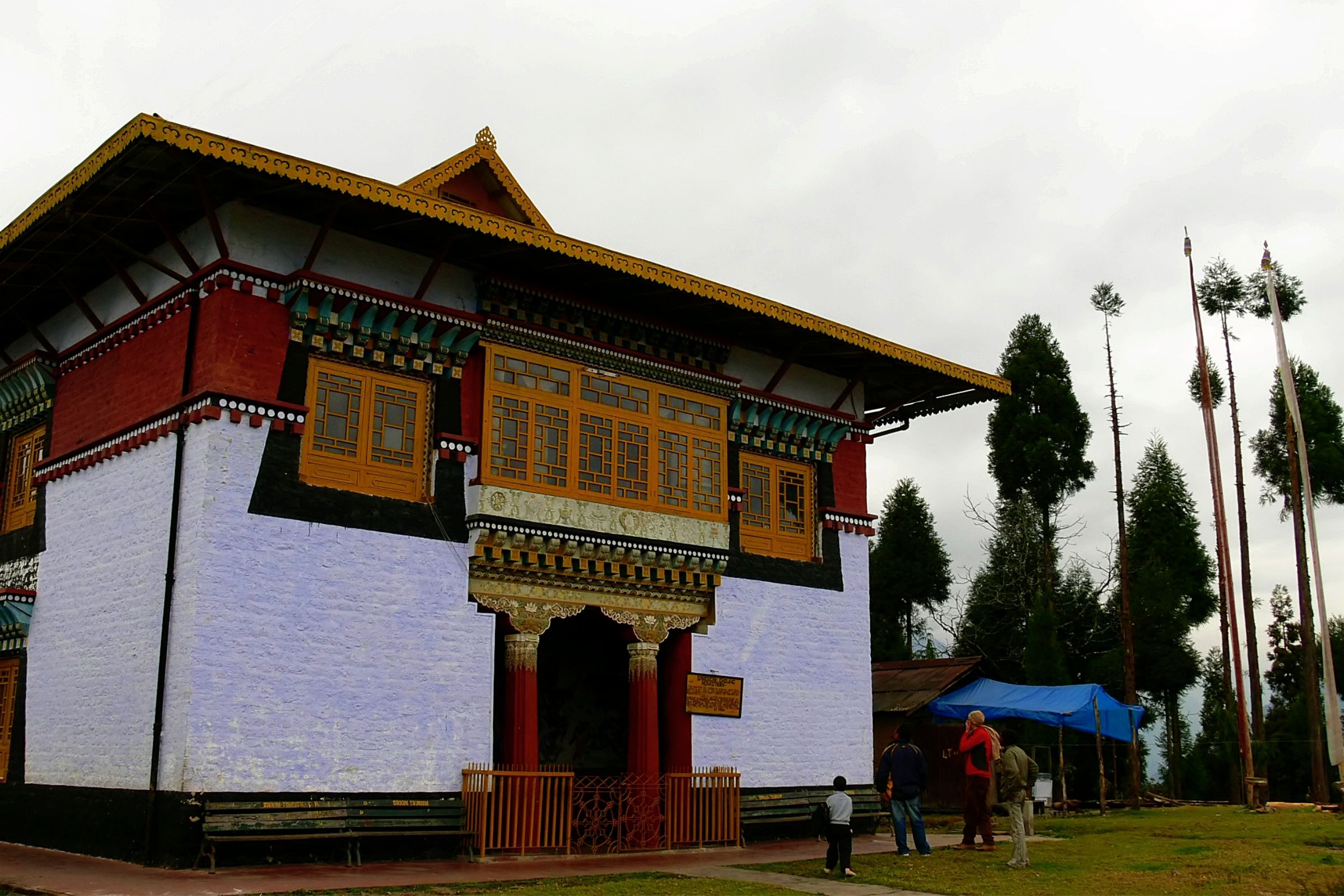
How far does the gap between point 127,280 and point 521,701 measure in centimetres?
685

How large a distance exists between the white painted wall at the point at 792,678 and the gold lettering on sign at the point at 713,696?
0.31ft

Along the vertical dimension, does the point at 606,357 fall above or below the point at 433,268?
below

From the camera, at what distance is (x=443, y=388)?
14789mm

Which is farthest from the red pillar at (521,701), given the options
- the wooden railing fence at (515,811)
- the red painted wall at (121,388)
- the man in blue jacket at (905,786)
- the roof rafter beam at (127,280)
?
the roof rafter beam at (127,280)

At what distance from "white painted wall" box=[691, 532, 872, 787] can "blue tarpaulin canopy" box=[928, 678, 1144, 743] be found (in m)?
6.14

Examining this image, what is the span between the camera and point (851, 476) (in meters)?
19.4

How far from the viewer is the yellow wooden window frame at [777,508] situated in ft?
58.7

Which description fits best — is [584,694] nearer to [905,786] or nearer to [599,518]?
[599,518]

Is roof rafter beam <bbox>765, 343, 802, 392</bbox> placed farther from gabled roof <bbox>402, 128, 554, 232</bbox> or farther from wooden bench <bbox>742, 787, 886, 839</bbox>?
wooden bench <bbox>742, 787, 886, 839</bbox>

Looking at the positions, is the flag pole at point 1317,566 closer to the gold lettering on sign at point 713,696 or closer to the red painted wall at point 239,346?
the gold lettering on sign at point 713,696

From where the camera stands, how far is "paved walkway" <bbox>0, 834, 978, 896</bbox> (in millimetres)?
10609

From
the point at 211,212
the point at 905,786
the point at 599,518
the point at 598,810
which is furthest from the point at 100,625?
the point at 905,786

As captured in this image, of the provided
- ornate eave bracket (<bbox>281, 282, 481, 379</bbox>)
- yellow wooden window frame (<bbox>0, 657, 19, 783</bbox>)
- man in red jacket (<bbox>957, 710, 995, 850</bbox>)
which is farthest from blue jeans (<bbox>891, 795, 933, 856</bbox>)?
yellow wooden window frame (<bbox>0, 657, 19, 783</bbox>)

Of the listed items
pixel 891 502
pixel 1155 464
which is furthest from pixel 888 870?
pixel 1155 464
